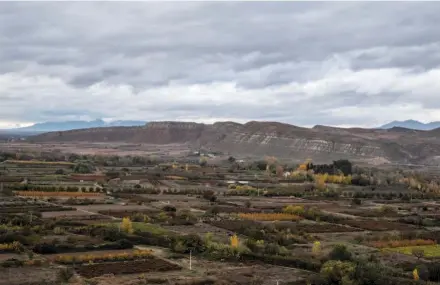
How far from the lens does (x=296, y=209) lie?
56.3 metres

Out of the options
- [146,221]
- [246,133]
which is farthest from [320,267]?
[246,133]

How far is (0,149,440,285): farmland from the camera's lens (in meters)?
28.2

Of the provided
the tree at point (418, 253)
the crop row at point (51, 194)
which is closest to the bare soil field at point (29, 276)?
the tree at point (418, 253)

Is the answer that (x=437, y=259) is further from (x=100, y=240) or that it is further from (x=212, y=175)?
(x=212, y=175)

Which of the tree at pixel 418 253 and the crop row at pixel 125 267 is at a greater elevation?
the crop row at pixel 125 267

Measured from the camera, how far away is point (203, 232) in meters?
41.3

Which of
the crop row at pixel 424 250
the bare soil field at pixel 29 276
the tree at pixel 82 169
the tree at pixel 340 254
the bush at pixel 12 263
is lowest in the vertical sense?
the crop row at pixel 424 250

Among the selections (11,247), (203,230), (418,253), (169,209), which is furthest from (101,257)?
(169,209)

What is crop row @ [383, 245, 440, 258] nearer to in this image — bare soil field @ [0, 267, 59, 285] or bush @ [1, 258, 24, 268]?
bare soil field @ [0, 267, 59, 285]

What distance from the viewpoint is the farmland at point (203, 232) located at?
92.6ft

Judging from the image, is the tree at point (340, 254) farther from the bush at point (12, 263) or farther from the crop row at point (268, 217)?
the crop row at point (268, 217)

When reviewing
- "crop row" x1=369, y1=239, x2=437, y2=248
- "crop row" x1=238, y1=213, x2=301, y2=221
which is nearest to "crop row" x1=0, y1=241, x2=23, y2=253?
"crop row" x1=369, y1=239, x2=437, y2=248

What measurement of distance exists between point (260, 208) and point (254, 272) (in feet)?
99.9

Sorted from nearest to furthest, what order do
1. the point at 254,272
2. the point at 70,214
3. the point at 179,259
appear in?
1. the point at 254,272
2. the point at 179,259
3. the point at 70,214
